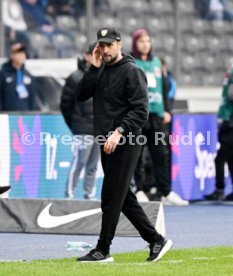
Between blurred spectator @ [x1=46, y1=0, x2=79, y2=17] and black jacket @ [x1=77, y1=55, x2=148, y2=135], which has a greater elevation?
blurred spectator @ [x1=46, y1=0, x2=79, y2=17]

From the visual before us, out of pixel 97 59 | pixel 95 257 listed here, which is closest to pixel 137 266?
pixel 95 257

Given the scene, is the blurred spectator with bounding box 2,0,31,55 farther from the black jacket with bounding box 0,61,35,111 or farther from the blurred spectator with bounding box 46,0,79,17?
the black jacket with bounding box 0,61,35,111

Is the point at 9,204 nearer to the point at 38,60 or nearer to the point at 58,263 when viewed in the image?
the point at 58,263

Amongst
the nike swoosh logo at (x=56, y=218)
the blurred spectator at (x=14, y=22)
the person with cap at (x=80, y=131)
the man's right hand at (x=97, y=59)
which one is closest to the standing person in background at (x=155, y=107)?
the person with cap at (x=80, y=131)

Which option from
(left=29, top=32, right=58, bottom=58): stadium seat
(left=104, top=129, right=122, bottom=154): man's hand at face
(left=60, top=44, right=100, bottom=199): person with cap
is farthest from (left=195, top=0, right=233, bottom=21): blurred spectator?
(left=104, top=129, right=122, bottom=154): man's hand at face

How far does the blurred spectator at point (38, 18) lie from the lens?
20.0m

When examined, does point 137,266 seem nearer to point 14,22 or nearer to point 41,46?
point 14,22

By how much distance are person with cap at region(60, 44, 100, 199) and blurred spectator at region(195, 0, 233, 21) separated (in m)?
7.94

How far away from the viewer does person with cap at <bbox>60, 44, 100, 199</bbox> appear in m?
14.9

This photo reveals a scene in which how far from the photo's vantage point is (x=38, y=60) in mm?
18875

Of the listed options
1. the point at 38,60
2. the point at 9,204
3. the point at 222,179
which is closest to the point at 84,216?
the point at 9,204

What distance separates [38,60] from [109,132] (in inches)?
375

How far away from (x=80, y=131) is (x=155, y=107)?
108 cm

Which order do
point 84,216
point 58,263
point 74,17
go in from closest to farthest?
point 58,263 < point 84,216 < point 74,17
